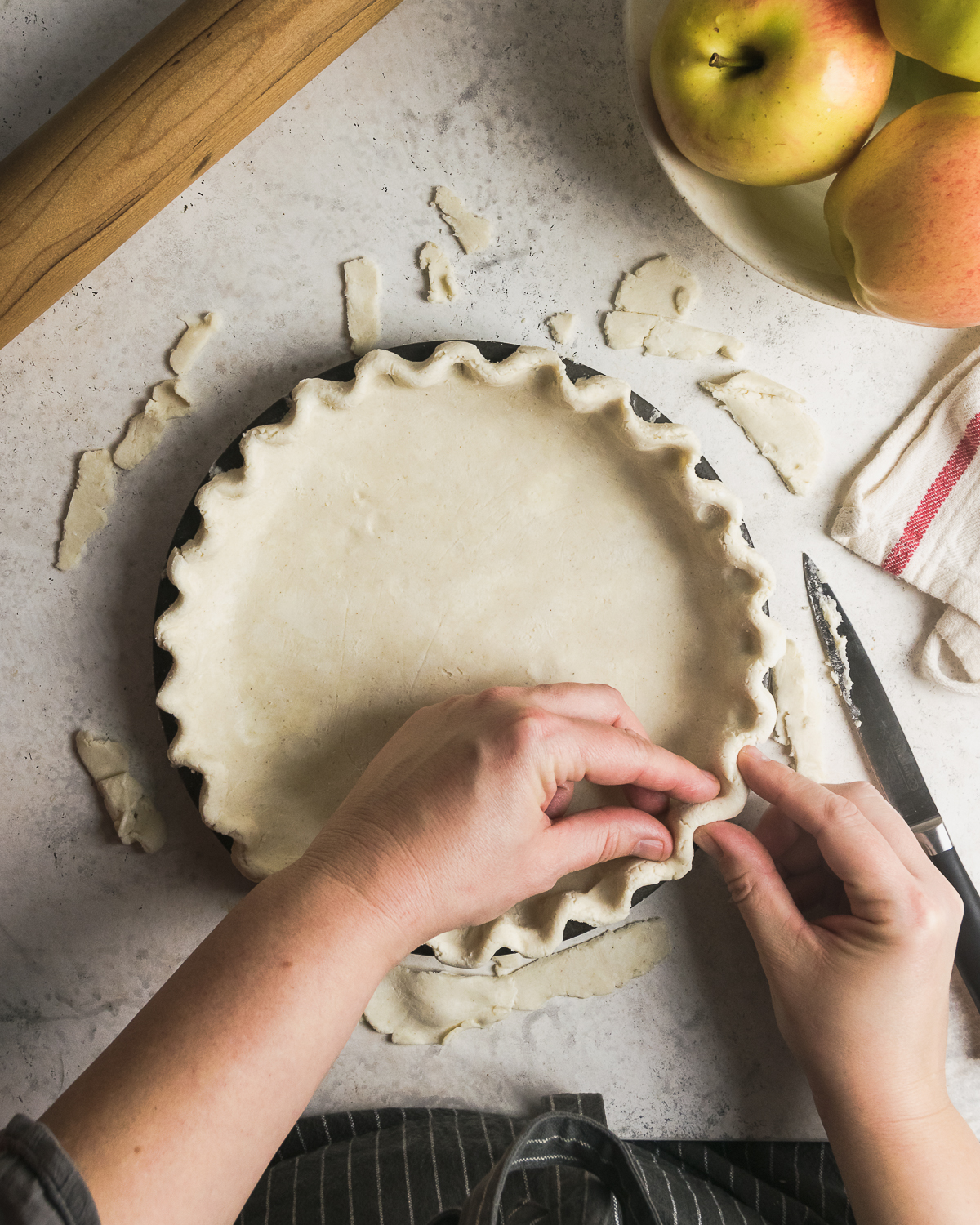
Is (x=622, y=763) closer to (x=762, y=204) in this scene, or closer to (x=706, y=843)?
(x=706, y=843)

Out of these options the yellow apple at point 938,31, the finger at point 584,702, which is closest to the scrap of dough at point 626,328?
the yellow apple at point 938,31

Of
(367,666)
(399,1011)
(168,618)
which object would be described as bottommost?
(399,1011)

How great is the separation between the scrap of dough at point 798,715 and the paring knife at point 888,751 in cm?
6

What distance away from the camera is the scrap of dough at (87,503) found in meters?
1.27

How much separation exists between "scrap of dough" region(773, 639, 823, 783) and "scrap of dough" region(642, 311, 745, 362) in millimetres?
465

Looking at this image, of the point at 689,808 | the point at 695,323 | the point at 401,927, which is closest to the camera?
the point at 401,927

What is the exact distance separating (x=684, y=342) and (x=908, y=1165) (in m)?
1.21

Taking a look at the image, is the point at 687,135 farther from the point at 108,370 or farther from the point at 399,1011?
the point at 399,1011

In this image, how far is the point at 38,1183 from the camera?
69cm

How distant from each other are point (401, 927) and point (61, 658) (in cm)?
74

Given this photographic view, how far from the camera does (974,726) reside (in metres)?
1.34

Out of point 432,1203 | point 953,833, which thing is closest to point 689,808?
point 953,833

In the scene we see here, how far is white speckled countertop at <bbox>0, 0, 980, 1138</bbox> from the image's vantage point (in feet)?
4.18

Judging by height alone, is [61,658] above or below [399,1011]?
above
